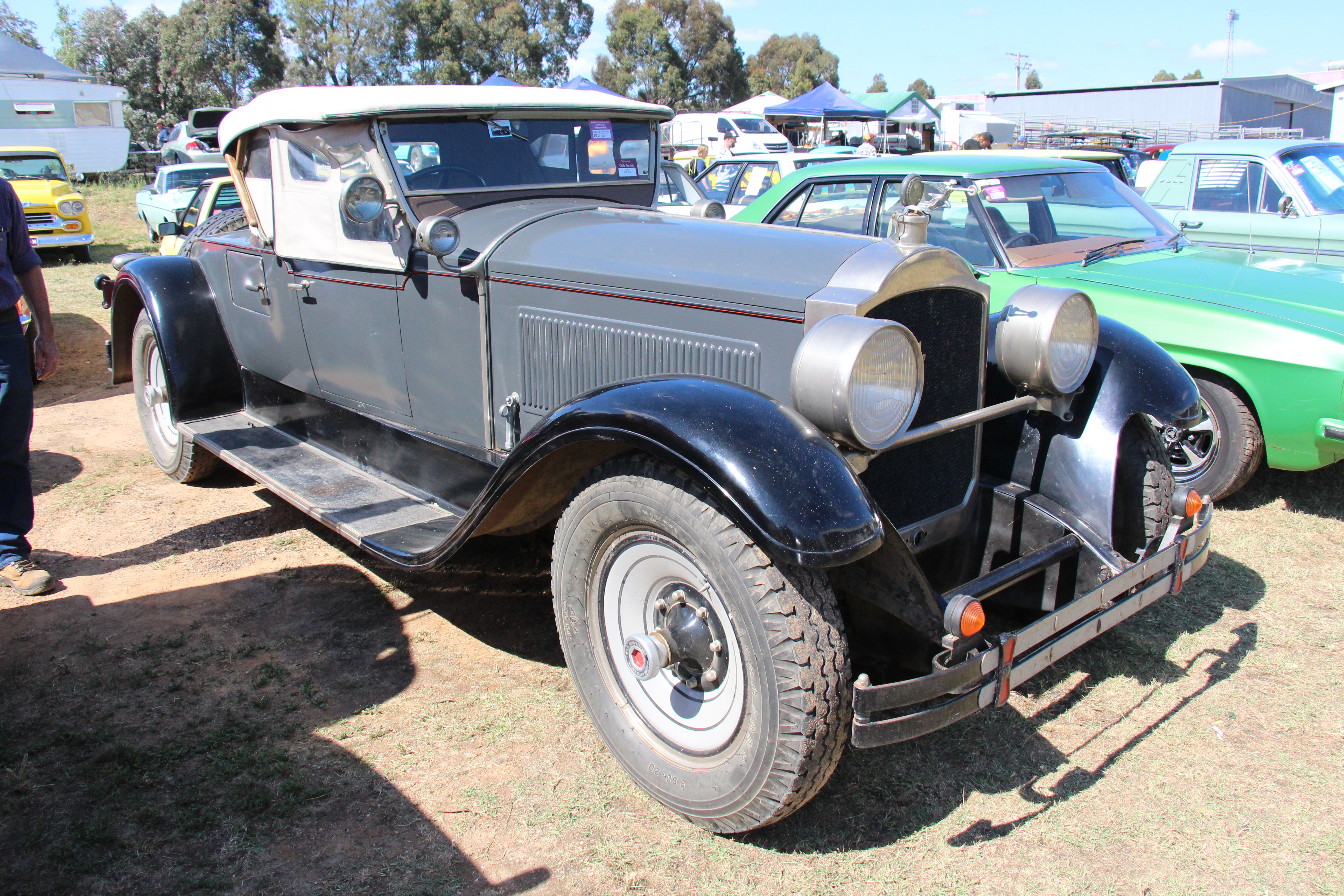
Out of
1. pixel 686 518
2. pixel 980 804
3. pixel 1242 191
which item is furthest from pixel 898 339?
pixel 1242 191

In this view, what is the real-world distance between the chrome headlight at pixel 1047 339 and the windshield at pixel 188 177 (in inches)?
578

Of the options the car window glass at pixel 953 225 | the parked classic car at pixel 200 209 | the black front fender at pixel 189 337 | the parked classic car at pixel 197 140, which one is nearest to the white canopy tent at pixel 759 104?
the parked classic car at pixel 197 140

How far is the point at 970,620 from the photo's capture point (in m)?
2.19

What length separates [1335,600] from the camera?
3701 millimetres

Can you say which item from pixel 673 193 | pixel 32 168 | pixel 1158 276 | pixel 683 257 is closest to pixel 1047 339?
pixel 683 257

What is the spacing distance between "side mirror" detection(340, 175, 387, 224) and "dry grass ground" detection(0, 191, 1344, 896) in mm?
1428

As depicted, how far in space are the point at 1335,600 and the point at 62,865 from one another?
460 cm

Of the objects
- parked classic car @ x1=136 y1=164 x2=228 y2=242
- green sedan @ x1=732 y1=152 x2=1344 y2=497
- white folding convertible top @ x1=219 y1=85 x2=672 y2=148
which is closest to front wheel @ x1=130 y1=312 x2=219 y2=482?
white folding convertible top @ x1=219 y1=85 x2=672 y2=148

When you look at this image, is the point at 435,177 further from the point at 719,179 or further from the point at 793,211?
the point at 719,179

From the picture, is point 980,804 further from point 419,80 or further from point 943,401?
point 419,80

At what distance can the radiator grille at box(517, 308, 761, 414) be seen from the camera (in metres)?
2.64

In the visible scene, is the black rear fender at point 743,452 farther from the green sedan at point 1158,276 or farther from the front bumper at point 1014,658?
the green sedan at point 1158,276

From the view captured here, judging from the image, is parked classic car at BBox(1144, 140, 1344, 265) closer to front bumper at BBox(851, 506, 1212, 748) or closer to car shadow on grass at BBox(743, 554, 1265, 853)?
car shadow on grass at BBox(743, 554, 1265, 853)

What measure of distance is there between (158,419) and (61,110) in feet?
80.7
